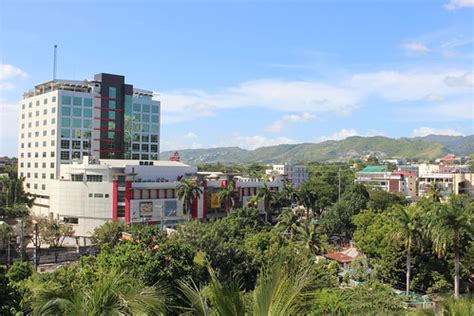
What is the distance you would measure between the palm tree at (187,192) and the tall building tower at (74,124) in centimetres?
2248

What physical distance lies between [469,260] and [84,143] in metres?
56.4

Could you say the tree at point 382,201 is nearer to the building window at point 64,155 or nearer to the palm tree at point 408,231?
the palm tree at point 408,231

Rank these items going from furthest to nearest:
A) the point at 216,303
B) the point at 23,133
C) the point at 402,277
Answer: the point at 23,133 → the point at 402,277 → the point at 216,303

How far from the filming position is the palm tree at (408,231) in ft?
89.6

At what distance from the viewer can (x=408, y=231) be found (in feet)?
89.7

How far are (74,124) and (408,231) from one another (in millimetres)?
53998

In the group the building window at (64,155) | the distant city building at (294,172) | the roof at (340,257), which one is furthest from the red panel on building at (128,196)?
the distant city building at (294,172)

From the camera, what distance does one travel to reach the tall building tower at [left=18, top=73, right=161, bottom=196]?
216ft

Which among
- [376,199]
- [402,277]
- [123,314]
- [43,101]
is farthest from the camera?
[43,101]

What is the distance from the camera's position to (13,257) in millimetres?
39969

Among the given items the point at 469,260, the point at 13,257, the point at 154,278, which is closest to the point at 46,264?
the point at 13,257

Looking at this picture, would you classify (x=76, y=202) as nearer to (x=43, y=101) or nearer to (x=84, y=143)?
(x=84, y=143)

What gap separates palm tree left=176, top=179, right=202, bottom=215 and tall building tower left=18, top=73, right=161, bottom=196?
2248 centimetres

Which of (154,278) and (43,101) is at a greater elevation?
(43,101)
